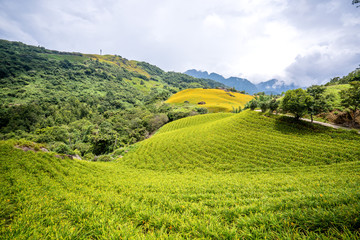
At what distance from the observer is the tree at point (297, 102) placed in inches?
765

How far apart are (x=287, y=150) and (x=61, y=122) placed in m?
113

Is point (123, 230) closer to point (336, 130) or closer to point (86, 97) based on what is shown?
point (336, 130)

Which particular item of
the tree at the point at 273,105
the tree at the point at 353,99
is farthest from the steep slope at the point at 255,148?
the tree at the point at 353,99

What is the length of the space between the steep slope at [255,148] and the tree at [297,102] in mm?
2472

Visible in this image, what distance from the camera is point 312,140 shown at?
1711 centimetres

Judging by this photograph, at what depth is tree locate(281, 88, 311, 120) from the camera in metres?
19.4

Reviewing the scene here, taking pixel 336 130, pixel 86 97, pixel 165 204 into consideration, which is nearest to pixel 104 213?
pixel 165 204

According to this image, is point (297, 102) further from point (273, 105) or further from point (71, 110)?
point (71, 110)

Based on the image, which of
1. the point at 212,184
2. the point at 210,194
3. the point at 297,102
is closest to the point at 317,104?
the point at 297,102

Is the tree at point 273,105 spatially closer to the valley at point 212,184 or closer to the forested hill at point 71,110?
the valley at point 212,184

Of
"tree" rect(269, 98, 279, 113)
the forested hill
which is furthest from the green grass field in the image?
the forested hill

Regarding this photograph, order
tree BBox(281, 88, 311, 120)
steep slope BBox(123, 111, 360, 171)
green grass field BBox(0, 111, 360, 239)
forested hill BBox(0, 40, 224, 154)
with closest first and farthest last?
green grass field BBox(0, 111, 360, 239) → steep slope BBox(123, 111, 360, 171) → tree BBox(281, 88, 311, 120) → forested hill BBox(0, 40, 224, 154)

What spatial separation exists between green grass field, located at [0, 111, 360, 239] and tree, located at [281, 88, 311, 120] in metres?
2.49

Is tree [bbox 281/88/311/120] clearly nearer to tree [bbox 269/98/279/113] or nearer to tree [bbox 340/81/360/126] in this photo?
tree [bbox 269/98/279/113]
